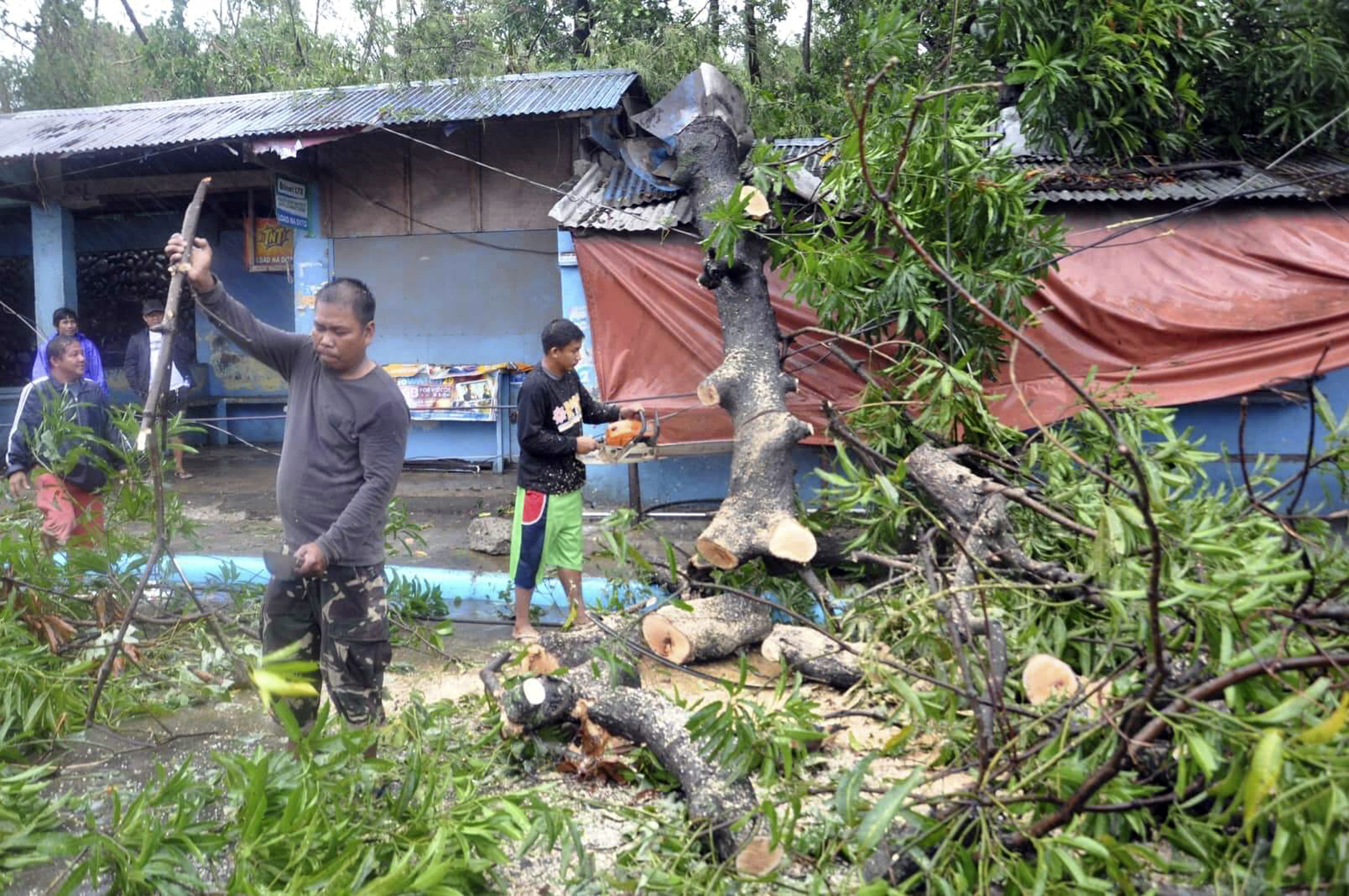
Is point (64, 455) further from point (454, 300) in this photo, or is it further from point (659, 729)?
point (454, 300)

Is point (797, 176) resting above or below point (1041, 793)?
above

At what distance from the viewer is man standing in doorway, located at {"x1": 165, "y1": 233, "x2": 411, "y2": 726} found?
3.28 m

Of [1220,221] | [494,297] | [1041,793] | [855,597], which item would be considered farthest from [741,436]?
[494,297]

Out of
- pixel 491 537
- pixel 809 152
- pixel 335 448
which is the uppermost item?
pixel 809 152

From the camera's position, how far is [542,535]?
4.89m

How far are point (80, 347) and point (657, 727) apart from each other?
4.17 meters

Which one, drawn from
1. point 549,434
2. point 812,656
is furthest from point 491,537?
point 812,656

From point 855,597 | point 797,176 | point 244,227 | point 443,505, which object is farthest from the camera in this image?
point 244,227

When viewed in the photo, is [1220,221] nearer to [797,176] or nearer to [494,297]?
[797,176]

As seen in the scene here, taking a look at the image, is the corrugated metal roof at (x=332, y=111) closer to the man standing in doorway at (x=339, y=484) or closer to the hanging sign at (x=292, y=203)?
the hanging sign at (x=292, y=203)

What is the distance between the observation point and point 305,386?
11.2ft

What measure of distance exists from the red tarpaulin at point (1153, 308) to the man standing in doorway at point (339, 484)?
11.6 feet

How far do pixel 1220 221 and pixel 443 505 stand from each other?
20.4 ft

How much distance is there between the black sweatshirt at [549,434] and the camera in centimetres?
479
